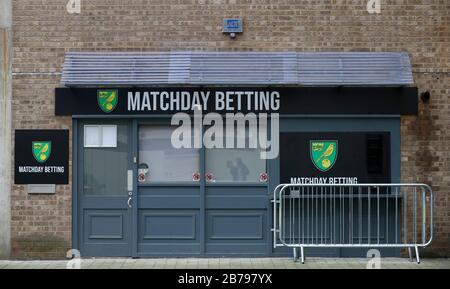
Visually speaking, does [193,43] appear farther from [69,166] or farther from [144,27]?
[69,166]

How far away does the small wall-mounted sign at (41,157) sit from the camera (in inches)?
467

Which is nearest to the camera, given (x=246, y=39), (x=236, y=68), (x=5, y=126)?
(x=236, y=68)

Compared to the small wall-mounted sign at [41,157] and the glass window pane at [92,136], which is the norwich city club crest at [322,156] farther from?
the small wall-mounted sign at [41,157]

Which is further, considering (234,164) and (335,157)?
(234,164)

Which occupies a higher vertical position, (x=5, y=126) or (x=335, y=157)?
(x=5, y=126)

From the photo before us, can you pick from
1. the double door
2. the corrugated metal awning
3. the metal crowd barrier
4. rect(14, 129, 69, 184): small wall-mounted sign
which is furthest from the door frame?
the metal crowd barrier

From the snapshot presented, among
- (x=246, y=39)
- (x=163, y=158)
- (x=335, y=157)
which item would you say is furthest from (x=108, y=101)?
(x=335, y=157)

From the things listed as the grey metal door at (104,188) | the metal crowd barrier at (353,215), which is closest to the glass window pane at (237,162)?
the metal crowd barrier at (353,215)

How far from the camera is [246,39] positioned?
11961 millimetres

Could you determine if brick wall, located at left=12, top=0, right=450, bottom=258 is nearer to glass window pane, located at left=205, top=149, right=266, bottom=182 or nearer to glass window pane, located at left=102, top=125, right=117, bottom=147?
glass window pane, located at left=102, top=125, right=117, bottom=147

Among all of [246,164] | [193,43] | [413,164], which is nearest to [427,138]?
[413,164]

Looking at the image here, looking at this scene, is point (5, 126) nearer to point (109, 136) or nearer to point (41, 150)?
point (41, 150)

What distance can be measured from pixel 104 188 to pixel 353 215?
396 cm

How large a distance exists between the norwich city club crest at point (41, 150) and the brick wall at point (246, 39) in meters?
0.28
